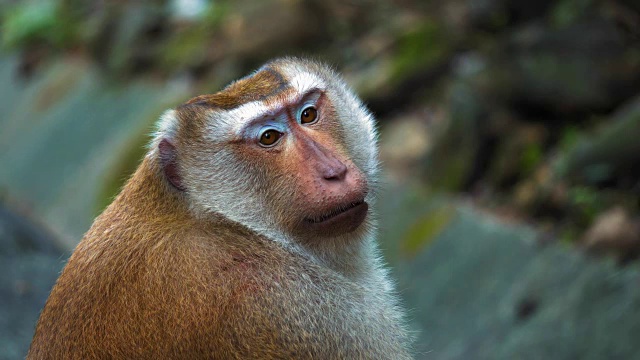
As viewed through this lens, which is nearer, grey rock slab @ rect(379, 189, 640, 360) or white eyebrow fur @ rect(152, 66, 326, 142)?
white eyebrow fur @ rect(152, 66, 326, 142)

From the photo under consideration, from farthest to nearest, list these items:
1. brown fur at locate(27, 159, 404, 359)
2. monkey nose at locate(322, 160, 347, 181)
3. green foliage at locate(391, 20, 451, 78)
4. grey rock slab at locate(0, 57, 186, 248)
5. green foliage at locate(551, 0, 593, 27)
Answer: grey rock slab at locate(0, 57, 186, 248) < green foliage at locate(391, 20, 451, 78) < green foliage at locate(551, 0, 593, 27) < monkey nose at locate(322, 160, 347, 181) < brown fur at locate(27, 159, 404, 359)

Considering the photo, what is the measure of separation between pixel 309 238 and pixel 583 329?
9.77 ft

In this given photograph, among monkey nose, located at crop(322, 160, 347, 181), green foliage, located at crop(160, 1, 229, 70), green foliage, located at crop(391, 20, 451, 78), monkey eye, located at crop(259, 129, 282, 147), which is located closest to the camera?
monkey nose, located at crop(322, 160, 347, 181)

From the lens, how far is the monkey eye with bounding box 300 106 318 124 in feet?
13.6

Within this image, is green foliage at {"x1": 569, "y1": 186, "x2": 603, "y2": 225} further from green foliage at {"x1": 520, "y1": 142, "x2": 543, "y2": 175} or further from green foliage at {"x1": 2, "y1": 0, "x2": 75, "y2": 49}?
green foliage at {"x1": 2, "y1": 0, "x2": 75, "y2": 49}

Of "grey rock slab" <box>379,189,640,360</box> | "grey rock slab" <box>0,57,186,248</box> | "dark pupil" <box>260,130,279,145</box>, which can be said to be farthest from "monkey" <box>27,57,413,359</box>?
"grey rock slab" <box>0,57,186,248</box>

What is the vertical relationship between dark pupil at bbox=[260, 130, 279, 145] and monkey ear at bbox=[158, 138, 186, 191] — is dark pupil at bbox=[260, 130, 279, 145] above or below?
above

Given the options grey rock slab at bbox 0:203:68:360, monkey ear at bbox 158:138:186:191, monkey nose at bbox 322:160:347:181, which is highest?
grey rock slab at bbox 0:203:68:360

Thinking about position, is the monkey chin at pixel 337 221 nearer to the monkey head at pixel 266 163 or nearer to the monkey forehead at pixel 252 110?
the monkey head at pixel 266 163

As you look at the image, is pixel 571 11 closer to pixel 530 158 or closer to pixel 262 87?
pixel 530 158

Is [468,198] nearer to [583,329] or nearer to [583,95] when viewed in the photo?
[583,95]

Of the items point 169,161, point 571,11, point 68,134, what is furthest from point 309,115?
point 68,134

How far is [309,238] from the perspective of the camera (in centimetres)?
400

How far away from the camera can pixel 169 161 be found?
13.4ft
